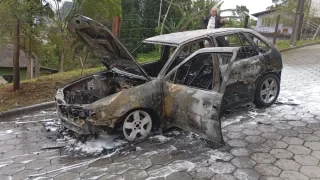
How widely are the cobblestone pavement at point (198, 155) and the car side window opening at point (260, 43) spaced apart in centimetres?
125

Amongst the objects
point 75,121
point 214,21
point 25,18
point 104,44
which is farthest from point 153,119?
point 25,18

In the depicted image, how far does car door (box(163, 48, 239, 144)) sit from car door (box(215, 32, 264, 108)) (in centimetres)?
74

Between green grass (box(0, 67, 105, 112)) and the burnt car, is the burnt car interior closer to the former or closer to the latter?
the burnt car

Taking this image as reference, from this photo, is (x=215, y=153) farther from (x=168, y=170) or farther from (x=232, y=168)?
(x=168, y=170)

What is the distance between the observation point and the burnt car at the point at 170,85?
4160 millimetres

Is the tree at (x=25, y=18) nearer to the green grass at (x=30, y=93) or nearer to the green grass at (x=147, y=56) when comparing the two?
the green grass at (x=30, y=93)

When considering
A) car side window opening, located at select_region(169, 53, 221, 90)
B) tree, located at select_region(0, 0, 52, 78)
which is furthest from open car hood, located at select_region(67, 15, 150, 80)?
tree, located at select_region(0, 0, 52, 78)

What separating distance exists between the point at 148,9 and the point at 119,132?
21.3m

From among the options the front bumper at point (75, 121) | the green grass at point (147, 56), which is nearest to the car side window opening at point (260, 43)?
the green grass at point (147, 56)

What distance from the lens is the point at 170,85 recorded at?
4562 millimetres

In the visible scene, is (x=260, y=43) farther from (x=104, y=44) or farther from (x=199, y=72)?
(x=104, y=44)

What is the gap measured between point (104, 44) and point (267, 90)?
11.1 ft

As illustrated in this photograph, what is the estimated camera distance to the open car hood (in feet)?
14.6

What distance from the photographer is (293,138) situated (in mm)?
4715
